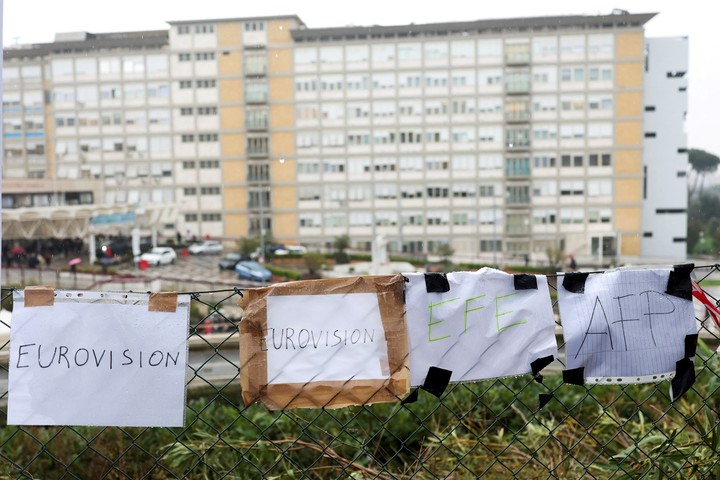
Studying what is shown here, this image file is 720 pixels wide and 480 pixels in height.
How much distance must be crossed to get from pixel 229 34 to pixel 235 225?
731 centimetres

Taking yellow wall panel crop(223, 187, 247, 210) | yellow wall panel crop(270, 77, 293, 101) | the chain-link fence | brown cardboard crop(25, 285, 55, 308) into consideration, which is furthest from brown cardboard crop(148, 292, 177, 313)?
yellow wall panel crop(270, 77, 293, 101)

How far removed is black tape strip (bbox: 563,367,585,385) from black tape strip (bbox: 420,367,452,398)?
7.4 inches

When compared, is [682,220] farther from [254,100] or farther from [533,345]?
[533,345]

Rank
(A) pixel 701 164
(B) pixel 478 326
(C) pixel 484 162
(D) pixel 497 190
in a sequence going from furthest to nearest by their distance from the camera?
(A) pixel 701 164, (C) pixel 484 162, (D) pixel 497 190, (B) pixel 478 326

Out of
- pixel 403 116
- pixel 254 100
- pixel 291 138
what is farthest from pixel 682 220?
pixel 254 100

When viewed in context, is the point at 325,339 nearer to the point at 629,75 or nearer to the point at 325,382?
the point at 325,382

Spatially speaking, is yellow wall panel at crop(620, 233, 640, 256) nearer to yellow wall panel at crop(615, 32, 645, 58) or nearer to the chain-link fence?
yellow wall panel at crop(615, 32, 645, 58)

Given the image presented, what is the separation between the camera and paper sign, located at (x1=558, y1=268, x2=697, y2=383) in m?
0.98

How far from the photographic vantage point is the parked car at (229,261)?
21.7 meters

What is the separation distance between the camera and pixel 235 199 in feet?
82.3

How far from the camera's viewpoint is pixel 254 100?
25.1 m

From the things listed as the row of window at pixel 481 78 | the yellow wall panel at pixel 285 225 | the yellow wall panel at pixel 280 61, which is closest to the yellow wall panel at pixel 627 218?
the row of window at pixel 481 78

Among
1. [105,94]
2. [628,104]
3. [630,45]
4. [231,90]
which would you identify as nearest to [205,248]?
[231,90]

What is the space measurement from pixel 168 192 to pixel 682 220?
67.4 feet
